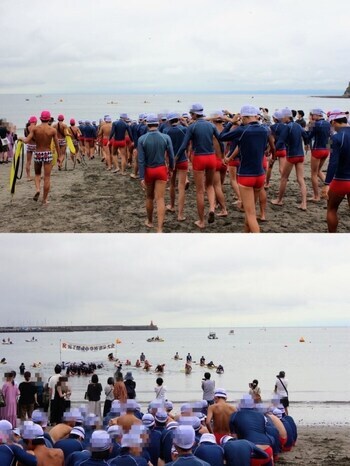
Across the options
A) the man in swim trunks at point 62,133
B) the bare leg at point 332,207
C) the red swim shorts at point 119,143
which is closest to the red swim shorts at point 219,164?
the bare leg at point 332,207

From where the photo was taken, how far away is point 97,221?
7.66 metres

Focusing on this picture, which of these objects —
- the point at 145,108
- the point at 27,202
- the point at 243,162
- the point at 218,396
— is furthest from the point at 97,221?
the point at 145,108

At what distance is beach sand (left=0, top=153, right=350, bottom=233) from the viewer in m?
7.31

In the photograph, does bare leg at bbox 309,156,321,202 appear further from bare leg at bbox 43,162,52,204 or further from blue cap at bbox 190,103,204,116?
bare leg at bbox 43,162,52,204

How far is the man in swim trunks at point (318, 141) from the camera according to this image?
740 centimetres

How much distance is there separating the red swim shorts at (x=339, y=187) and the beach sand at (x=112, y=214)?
1389mm

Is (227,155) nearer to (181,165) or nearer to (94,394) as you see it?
(181,165)

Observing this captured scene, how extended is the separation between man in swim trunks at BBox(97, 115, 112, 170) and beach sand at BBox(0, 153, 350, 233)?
2102mm

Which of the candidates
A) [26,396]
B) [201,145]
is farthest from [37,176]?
[26,396]

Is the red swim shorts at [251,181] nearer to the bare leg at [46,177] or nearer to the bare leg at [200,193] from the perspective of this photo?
the bare leg at [200,193]

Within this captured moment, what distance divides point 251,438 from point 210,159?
2.54 m

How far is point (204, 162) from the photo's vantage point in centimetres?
655

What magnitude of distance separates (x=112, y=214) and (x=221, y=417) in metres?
2.80

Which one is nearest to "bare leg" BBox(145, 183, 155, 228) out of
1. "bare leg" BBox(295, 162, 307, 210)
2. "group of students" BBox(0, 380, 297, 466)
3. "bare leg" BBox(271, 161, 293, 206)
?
"bare leg" BBox(271, 161, 293, 206)
